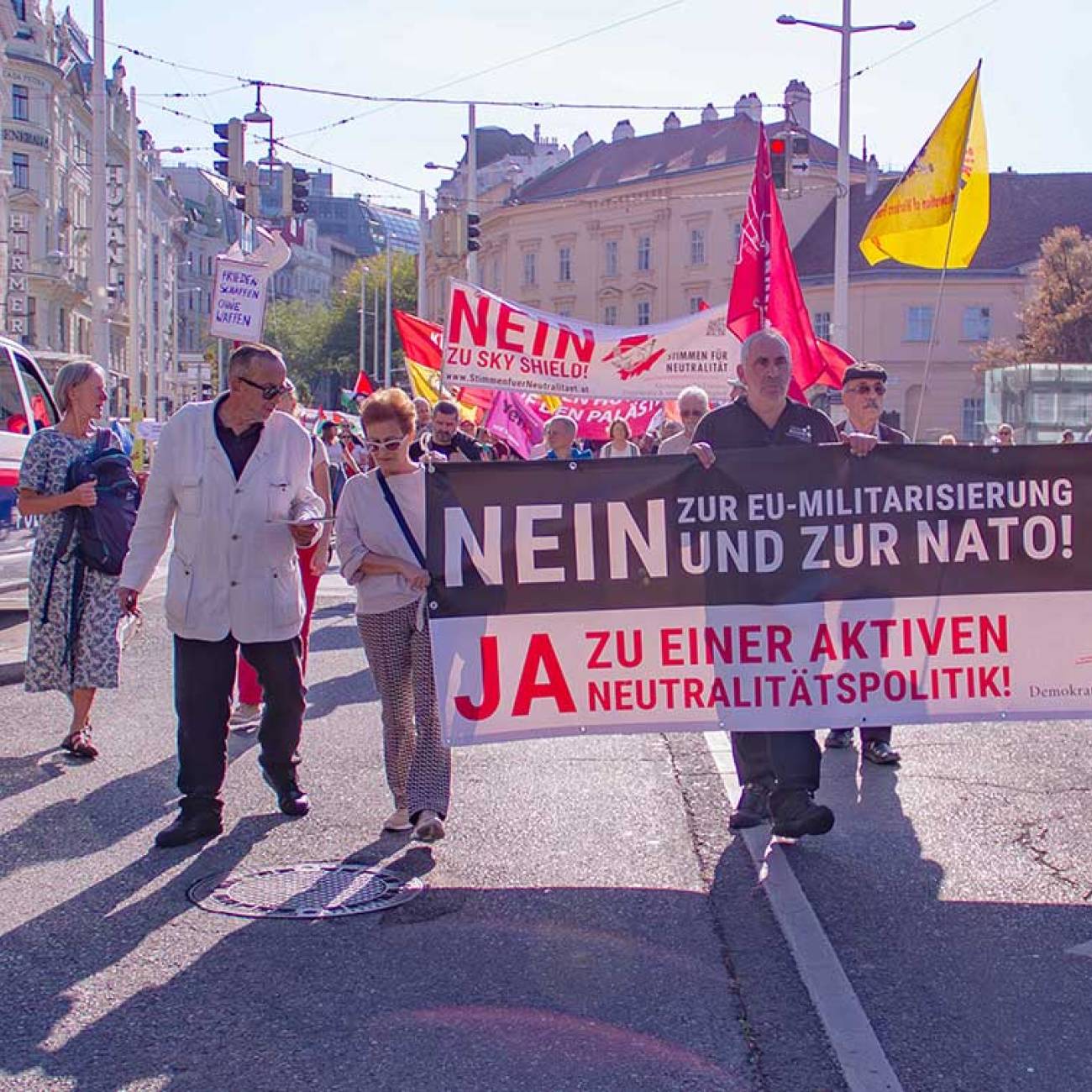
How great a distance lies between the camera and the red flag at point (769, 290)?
10.1 metres

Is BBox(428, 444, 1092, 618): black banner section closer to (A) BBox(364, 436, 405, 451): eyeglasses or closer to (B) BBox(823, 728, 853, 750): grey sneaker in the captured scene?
(A) BBox(364, 436, 405, 451): eyeglasses

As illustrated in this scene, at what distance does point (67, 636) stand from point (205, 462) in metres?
1.96

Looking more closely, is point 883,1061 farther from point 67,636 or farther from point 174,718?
point 174,718

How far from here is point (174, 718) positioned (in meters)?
8.87

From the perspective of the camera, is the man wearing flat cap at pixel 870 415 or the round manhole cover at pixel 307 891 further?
the man wearing flat cap at pixel 870 415

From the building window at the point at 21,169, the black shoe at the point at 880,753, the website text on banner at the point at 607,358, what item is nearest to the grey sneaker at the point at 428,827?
the black shoe at the point at 880,753

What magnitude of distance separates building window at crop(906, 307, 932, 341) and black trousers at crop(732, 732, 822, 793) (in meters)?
58.8

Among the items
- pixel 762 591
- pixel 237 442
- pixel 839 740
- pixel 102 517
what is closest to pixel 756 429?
pixel 762 591

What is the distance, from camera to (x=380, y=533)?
20.3 feet

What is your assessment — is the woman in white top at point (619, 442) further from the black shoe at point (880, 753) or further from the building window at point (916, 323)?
the building window at point (916, 323)

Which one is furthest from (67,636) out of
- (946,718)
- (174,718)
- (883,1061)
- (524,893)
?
(883,1061)

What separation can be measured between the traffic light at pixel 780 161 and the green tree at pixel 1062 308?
30672 millimetres

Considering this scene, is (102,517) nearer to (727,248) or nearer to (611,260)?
(727,248)

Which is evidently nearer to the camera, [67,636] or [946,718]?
[946,718]
